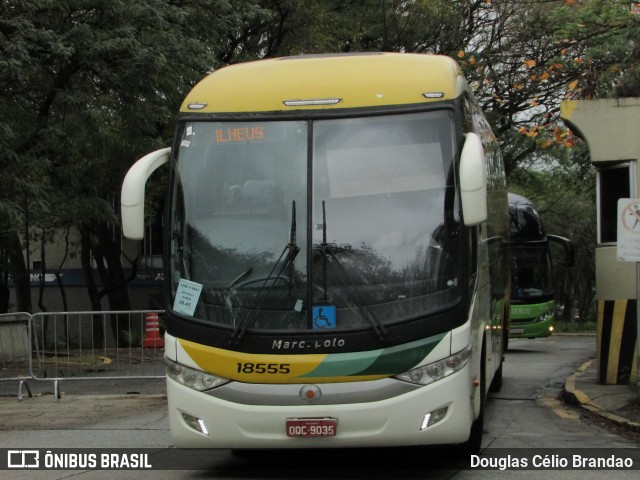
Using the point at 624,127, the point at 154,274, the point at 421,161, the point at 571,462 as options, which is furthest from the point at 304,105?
the point at 154,274

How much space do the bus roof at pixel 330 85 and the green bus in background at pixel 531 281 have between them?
61.1 feet

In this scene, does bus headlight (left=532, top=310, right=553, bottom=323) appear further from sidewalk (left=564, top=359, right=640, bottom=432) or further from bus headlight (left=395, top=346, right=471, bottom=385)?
bus headlight (left=395, top=346, right=471, bottom=385)

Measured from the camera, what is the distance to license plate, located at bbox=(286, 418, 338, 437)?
728 cm

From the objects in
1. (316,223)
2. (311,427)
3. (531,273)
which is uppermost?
(316,223)

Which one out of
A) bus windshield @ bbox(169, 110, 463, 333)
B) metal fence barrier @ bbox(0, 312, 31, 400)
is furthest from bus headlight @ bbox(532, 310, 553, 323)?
bus windshield @ bbox(169, 110, 463, 333)

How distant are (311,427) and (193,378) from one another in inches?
40.5

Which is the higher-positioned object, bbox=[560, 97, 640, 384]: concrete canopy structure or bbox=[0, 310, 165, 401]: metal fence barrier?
bbox=[560, 97, 640, 384]: concrete canopy structure

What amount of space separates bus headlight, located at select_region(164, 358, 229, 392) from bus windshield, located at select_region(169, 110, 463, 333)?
0.42 meters

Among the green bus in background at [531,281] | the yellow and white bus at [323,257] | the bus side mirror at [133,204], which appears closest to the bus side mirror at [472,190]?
the yellow and white bus at [323,257]

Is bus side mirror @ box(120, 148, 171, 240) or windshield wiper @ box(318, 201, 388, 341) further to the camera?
bus side mirror @ box(120, 148, 171, 240)

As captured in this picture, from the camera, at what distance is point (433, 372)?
290 inches

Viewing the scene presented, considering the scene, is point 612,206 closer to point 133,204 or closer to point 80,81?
point 133,204

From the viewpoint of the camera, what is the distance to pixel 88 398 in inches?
571

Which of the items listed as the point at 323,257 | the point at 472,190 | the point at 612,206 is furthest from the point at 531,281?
the point at 323,257
